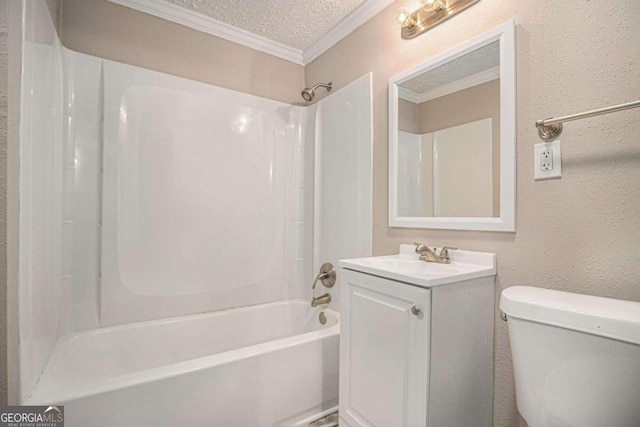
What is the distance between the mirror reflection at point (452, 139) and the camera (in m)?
1.18

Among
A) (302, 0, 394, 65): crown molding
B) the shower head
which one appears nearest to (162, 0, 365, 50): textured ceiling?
(302, 0, 394, 65): crown molding

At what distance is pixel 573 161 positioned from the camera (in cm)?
95

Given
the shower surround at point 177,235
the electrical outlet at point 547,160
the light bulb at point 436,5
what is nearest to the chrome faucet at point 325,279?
the shower surround at point 177,235

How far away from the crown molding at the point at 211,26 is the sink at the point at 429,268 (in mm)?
1790

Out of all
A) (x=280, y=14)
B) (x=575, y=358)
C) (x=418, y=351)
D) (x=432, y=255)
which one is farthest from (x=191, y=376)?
(x=280, y=14)

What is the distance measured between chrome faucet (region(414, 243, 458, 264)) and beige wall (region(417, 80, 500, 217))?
0.26 metres

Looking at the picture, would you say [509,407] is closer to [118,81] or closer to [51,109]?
[51,109]

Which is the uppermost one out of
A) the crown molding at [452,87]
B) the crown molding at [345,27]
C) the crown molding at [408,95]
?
the crown molding at [345,27]

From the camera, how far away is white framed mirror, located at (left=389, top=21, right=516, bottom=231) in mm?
1112

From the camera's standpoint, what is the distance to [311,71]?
2.31 m

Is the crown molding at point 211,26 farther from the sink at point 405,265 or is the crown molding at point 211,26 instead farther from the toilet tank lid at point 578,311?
the toilet tank lid at point 578,311

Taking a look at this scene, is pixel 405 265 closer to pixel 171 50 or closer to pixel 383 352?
pixel 383 352

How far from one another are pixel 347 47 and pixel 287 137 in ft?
2.50

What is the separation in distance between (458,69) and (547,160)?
1.91 feet
